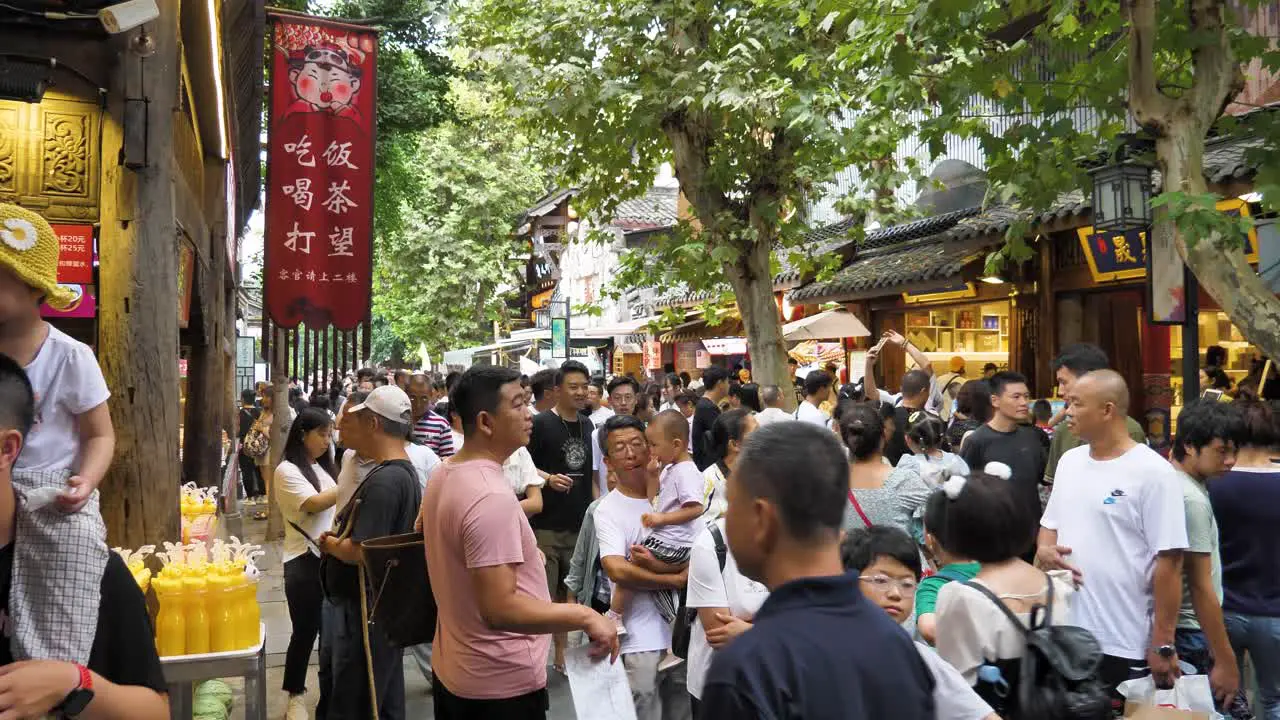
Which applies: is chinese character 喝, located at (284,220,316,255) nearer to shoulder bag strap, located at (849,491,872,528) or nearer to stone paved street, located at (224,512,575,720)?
stone paved street, located at (224,512,575,720)

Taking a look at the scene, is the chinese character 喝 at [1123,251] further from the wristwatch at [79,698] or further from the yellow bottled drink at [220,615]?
the wristwatch at [79,698]

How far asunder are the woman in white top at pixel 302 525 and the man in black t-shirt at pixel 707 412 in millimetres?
3949

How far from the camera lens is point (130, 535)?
5.72 meters

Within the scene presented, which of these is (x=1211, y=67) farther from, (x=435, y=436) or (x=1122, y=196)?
(x=435, y=436)

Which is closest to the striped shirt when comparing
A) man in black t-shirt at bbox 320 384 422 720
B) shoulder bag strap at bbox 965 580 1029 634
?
man in black t-shirt at bbox 320 384 422 720

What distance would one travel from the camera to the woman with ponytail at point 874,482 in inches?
199

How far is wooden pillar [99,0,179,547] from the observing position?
571 cm

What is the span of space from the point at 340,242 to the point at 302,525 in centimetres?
413

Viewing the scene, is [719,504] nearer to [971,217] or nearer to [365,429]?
[365,429]

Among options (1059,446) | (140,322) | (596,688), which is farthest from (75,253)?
(1059,446)

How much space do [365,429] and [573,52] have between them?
9235 mm

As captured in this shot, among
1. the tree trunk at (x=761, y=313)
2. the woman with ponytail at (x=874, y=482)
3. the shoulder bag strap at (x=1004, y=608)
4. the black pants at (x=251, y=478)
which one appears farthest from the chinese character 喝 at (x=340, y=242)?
the black pants at (x=251, y=478)

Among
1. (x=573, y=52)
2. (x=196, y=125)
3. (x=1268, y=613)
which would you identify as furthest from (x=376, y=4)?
(x=1268, y=613)

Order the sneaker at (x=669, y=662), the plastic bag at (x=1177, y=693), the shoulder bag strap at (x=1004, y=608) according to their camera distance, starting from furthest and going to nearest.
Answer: the sneaker at (x=669, y=662) < the plastic bag at (x=1177, y=693) < the shoulder bag strap at (x=1004, y=608)
